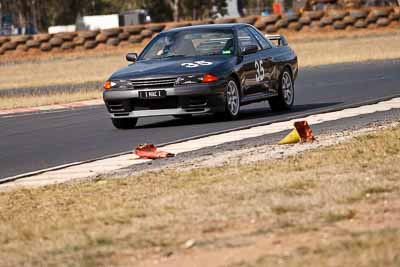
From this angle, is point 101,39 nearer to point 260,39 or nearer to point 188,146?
point 260,39

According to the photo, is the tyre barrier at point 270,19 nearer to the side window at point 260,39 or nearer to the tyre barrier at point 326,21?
the tyre barrier at point 326,21

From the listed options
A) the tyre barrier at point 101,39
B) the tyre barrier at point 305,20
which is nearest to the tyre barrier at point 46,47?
the tyre barrier at point 101,39

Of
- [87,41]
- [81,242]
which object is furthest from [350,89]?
[87,41]

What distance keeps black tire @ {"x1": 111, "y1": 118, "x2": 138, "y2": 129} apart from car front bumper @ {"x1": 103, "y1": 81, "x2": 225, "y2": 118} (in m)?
0.33

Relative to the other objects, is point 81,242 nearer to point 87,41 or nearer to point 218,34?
point 218,34

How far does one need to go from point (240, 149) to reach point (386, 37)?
36435 mm

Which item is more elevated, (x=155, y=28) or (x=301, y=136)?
(x=301, y=136)

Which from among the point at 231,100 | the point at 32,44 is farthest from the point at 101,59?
the point at 231,100

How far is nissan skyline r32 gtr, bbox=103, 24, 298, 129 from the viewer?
17625 millimetres

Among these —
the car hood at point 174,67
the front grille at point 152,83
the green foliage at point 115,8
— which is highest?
the car hood at point 174,67

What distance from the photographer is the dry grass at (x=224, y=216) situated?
24.2 ft

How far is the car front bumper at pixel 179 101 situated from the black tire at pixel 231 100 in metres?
0.16

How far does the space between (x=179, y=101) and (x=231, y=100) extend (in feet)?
2.88

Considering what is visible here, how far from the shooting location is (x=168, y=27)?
52188 mm
